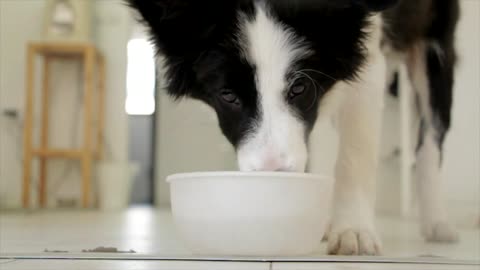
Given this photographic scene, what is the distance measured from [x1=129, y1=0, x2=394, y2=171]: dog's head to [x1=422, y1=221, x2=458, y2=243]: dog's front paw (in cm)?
58

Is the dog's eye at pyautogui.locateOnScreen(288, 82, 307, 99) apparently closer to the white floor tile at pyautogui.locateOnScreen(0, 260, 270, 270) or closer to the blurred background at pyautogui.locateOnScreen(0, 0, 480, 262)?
the white floor tile at pyautogui.locateOnScreen(0, 260, 270, 270)

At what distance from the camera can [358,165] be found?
159 centimetres

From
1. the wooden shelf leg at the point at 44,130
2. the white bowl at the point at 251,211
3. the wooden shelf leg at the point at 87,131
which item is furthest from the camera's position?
the wooden shelf leg at the point at 44,130

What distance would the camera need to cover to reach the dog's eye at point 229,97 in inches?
56.4

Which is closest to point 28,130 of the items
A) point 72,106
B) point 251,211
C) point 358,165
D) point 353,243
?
point 72,106

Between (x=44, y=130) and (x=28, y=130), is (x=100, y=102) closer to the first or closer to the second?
(x=44, y=130)

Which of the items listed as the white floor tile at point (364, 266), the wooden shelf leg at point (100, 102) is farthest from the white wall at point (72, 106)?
the white floor tile at point (364, 266)

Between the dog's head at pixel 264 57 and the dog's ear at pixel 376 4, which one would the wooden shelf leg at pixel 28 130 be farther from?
the dog's ear at pixel 376 4

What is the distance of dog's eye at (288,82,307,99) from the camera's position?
4.57 feet

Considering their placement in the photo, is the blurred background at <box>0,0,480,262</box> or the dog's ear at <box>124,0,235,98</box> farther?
the blurred background at <box>0,0,480,262</box>

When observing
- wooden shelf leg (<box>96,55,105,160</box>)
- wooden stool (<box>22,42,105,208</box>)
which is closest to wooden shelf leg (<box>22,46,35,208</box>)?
wooden stool (<box>22,42,105,208</box>)

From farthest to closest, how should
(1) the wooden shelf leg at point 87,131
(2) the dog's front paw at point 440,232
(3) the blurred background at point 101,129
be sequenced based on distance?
(1) the wooden shelf leg at point 87,131, (3) the blurred background at point 101,129, (2) the dog's front paw at point 440,232

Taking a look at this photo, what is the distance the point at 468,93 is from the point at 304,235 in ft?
2.94

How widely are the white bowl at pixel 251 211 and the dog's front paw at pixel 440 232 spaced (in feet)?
2.65
